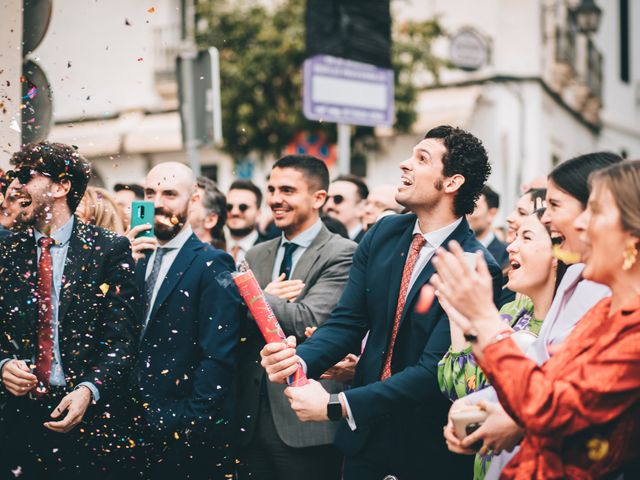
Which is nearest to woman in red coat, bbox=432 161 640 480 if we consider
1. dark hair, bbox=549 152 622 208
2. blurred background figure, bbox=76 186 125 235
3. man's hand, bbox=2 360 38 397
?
dark hair, bbox=549 152 622 208

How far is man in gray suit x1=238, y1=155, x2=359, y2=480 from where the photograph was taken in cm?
429

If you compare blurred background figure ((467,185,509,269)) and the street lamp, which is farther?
the street lamp

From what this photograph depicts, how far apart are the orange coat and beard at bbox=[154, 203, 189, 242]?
227 centimetres

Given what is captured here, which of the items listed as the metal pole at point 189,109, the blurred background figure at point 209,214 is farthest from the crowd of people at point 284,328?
the metal pole at point 189,109

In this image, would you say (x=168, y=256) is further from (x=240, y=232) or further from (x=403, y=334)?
(x=240, y=232)

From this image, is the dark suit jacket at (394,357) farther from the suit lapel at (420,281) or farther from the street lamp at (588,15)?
the street lamp at (588,15)

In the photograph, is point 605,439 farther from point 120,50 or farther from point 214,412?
point 120,50

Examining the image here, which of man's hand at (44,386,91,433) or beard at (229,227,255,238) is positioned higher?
beard at (229,227,255,238)

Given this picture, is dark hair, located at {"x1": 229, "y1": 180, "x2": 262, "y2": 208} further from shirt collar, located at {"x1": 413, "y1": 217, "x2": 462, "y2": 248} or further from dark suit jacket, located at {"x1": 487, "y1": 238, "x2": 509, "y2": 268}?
shirt collar, located at {"x1": 413, "y1": 217, "x2": 462, "y2": 248}

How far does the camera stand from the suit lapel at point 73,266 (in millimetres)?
3809

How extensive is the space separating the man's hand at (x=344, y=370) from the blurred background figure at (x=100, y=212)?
162cm

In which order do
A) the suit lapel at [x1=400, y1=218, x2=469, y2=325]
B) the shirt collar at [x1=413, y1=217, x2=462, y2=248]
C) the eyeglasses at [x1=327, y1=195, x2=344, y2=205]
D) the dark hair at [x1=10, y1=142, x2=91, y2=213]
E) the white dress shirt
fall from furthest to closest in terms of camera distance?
the eyeglasses at [x1=327, y1=195, x2=344, y2=205]
the white dress shirt
the dark hair at [x1=10, y1=142, x2=91, y2=213]
the shirt collar at [x1=413, y1=217, x2=462, y2=248]
the suit lapel at [x1=400, y1=218, x2=469, y2=325]

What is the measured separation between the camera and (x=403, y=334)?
3.62 metres

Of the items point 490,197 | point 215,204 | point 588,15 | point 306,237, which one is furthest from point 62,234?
point 588,15
